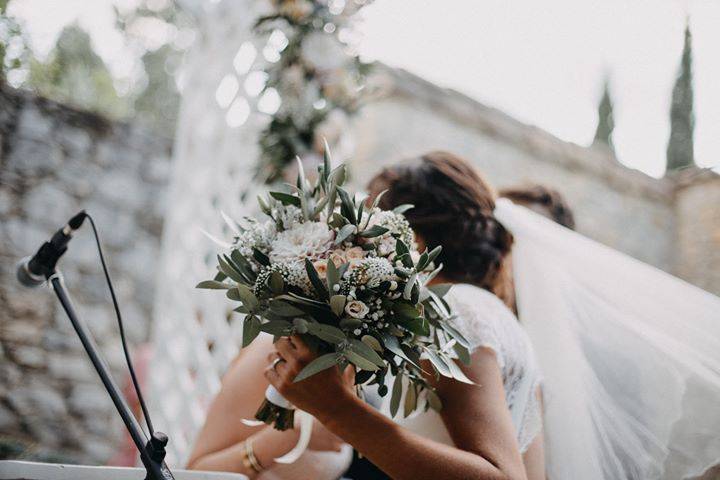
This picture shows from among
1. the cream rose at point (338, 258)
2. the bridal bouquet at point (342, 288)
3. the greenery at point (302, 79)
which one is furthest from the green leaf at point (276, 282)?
the greenery at point (302, 79)

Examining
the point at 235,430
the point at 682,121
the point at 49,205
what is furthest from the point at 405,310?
the point at 682,121

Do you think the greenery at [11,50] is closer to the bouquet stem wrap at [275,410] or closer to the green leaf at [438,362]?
the bouquet stem wrap at [275,410]

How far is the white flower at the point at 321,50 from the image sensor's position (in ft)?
7.65

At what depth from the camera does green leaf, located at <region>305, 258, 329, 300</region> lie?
963 mm

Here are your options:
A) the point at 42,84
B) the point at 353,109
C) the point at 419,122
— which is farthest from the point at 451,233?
the point at 42,84

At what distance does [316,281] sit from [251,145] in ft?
6.31

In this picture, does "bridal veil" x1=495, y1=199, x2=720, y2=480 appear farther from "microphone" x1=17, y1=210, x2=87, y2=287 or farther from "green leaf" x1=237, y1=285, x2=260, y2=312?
"microphone" x1=17, y1=210, x2=87, y2=287

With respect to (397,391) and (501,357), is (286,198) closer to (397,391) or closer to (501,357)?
(397,391)

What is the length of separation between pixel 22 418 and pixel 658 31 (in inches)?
201

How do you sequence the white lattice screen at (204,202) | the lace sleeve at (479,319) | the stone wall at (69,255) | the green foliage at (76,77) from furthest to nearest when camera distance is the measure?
the green foliage at (76,77), the stone wall at (69,255), the white lattice screen at (204,202), the lace sleeve at (479,319)

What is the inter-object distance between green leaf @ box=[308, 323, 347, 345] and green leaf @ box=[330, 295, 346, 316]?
0.10ft

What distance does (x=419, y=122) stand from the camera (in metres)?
3.82

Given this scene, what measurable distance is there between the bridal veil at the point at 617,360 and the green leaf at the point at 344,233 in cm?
69

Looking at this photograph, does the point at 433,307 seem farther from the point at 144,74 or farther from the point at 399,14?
the point at 144,74
